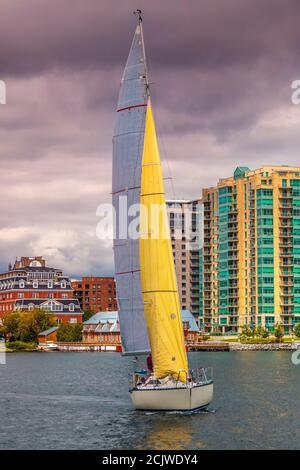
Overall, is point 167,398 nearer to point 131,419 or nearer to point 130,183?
point 131,419

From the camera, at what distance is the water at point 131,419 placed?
53.9 metres

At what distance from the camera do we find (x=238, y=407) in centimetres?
7256

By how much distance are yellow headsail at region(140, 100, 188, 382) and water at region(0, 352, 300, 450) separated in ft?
16.5

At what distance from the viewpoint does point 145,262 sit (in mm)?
63406

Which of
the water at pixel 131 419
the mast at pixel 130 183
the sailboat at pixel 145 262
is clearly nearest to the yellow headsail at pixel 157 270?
the sailboat at pixel 145 262

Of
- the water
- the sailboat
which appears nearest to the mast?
the sailboat

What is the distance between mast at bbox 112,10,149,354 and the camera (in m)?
65.1

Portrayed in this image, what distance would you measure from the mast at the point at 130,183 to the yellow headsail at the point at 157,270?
1.67 m

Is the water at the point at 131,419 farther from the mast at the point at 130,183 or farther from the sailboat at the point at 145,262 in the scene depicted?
the mast at the point at 130,183

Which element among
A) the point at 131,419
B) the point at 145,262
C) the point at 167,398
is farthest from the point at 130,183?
the point at 131,419

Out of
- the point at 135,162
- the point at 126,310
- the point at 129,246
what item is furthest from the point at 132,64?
the point at 126,310

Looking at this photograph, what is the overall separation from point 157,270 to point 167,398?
943 centimetres
